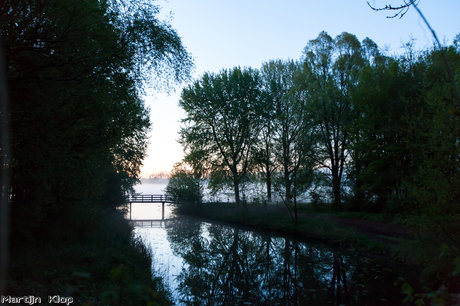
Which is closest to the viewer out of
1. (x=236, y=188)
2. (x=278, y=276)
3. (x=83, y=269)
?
(x=83, y=269)

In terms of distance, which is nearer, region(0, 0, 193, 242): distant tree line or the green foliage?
region(0, 0, 193, 242): distant tree line

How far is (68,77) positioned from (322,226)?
16.3 metres

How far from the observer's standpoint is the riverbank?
15.1 metres

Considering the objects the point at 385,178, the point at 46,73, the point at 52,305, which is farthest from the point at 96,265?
the point at 385,178

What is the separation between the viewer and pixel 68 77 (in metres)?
7.29

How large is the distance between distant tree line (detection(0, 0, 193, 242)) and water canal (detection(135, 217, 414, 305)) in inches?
195

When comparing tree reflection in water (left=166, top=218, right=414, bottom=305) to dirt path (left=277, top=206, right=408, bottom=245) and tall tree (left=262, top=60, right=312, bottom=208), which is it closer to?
dirt path (left=277, top=206, right=408, bottom=245)

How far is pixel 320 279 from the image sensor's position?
37.9 feet

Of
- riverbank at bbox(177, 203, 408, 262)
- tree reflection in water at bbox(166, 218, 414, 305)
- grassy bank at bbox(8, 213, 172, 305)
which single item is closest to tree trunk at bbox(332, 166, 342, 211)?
riverbank at bbox(177, 203, 408, 262)

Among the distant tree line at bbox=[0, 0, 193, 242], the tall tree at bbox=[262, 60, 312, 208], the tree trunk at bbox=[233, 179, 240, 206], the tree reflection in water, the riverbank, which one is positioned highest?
the tall tree at bbox=[262, 60, 312, 208]

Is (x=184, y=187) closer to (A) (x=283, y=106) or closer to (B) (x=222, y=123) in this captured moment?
(B) (x=222, y=123)

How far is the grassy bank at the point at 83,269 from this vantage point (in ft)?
21.7

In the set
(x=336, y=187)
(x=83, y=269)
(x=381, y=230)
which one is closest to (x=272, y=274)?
(x=83, y=269)

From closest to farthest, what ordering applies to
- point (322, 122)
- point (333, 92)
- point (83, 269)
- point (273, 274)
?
point (83, 269), point (273, 274), point (333, 92), point (322, 122)
